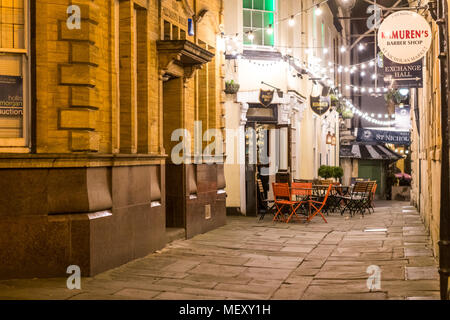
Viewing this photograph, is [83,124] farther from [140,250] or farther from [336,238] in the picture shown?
[336,238]

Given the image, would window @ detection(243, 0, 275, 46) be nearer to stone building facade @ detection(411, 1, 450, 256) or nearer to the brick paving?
stone building facade @ detection(411, 1, 450, 256)

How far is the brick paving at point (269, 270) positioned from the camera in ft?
22.6

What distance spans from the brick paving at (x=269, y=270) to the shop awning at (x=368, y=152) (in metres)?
18.6

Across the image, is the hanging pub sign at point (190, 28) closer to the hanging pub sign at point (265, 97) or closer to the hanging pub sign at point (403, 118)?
the hanging pub sign at point (265, 97)

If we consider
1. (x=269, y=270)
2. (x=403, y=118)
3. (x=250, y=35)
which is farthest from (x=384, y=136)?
(x=269, y=270)

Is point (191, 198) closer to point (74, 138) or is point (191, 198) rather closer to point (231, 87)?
point (74, 138)

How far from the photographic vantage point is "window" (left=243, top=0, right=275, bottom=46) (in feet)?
55.9

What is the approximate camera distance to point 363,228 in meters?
13.9

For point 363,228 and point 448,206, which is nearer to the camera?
point 448,206

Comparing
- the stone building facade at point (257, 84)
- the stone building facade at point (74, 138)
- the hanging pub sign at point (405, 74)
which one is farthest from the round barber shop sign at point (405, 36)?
the stone building facade at point (257, 84)

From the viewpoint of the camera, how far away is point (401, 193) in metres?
29.5

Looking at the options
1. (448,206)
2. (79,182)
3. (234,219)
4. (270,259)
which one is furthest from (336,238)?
(79,182)

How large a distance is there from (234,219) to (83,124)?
8.46m

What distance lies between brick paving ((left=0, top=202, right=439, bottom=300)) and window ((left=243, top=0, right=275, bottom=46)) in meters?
6.75
